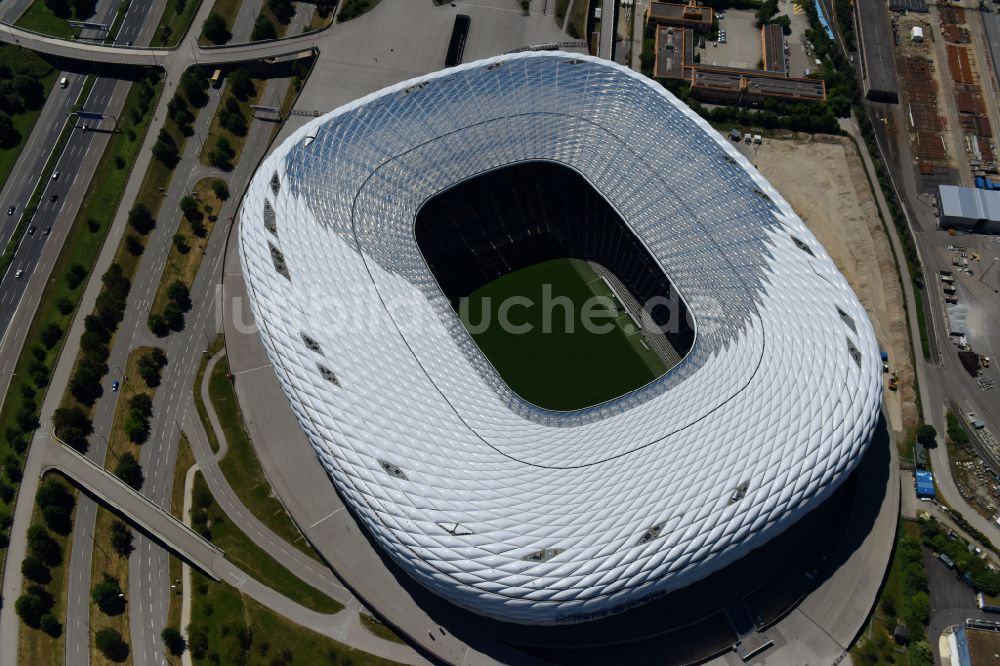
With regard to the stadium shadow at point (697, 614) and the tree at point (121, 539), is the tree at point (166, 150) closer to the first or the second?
the tree at point (121, 539)

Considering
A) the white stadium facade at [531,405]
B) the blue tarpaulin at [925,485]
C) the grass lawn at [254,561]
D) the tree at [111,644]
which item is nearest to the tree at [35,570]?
the tree at [111,644]

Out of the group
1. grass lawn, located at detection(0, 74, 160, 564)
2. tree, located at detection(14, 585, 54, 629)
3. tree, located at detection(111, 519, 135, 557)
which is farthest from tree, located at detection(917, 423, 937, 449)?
grass lawn, located at detection(0, 74, 160, 564)

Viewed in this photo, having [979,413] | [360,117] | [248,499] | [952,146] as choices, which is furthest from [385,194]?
[952,146]

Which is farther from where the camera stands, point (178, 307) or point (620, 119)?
point (178, 307)

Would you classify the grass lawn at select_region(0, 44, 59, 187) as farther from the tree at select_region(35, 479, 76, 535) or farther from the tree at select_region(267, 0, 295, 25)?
the tree at select_region(35, 479, 76, 535)

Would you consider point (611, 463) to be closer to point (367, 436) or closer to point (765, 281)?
point (367, 436)

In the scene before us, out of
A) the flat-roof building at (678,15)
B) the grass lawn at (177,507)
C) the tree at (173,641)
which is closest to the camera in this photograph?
the tree at (173,641)

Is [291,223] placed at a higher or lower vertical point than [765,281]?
lower
